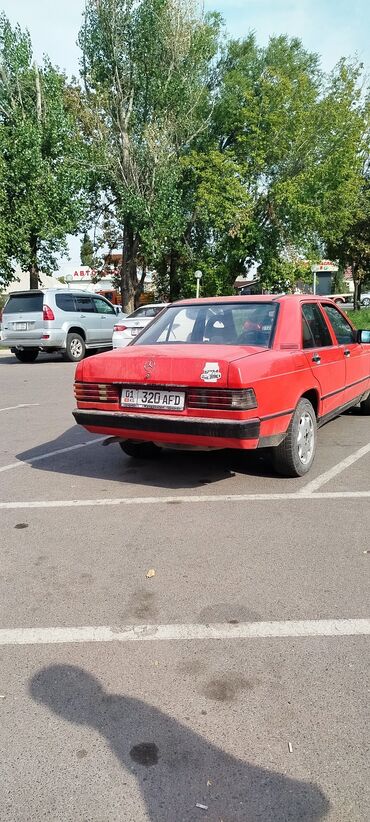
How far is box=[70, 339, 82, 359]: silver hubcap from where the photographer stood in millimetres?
16688

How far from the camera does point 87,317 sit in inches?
670

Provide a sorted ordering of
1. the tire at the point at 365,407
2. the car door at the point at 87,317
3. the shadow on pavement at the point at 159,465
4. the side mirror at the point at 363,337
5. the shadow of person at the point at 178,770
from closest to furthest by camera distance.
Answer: the shadow of person at the point at 178,770 < the shadow on pavement at the point at 159,465 < the side mirror at the point at 363,337 < the tire at the point at 365,407 < the car door at the point at 87,317

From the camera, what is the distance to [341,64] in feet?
97.8

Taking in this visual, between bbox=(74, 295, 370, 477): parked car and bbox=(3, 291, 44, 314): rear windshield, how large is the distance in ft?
35.2

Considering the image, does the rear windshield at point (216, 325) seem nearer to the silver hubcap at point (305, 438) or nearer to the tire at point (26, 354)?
the silver hubcap at point (305, 438)

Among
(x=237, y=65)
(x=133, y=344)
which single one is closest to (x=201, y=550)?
(x=133, y=344)

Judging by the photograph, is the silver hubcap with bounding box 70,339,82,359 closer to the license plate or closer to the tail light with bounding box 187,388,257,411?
the license plate

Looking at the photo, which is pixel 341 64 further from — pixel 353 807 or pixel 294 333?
pixel 353 807

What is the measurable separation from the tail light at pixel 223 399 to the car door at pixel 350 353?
227cm

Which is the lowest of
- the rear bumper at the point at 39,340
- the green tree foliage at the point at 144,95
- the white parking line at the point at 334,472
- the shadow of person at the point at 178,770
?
the shadow of person at the point at 178,770

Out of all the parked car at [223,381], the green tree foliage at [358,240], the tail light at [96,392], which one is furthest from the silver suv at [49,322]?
the green tree foliage at [358,240]

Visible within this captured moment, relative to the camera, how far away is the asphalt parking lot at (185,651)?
2.01 m

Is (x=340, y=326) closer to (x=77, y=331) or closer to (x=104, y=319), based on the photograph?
(x=77, y=331)

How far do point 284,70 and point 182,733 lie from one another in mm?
34263
